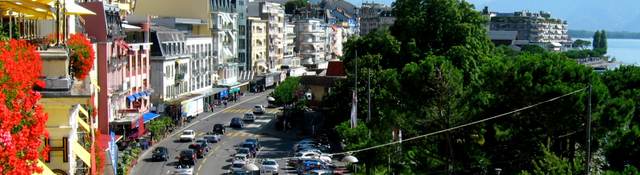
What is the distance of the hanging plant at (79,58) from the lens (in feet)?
68.3

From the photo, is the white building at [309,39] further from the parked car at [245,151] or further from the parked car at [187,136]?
the parked car at [245,151]

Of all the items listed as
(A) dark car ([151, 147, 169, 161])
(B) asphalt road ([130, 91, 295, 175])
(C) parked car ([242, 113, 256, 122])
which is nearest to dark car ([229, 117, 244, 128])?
(B) asphalt road ([130, 91, 295, 175])

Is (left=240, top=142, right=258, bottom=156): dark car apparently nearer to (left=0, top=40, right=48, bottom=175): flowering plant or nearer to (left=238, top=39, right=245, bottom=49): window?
(left=0, top=40, right=48, bottom=175): flowering plant

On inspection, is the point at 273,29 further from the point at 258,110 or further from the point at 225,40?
the point at 258,110

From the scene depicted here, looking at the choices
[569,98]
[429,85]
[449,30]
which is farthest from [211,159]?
[569,98]

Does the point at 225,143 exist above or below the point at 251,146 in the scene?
below

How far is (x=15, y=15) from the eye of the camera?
24344mm

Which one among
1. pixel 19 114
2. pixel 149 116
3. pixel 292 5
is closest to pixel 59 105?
pixel 19 114

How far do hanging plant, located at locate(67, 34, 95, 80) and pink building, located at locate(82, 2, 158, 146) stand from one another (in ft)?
71.9

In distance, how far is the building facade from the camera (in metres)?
106

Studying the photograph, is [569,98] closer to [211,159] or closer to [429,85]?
[429,85]

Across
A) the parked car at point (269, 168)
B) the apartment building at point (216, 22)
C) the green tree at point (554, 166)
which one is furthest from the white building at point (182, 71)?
the green tree at point (554, 166)

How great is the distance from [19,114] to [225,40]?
84.0 meters

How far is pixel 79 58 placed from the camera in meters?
21.0
